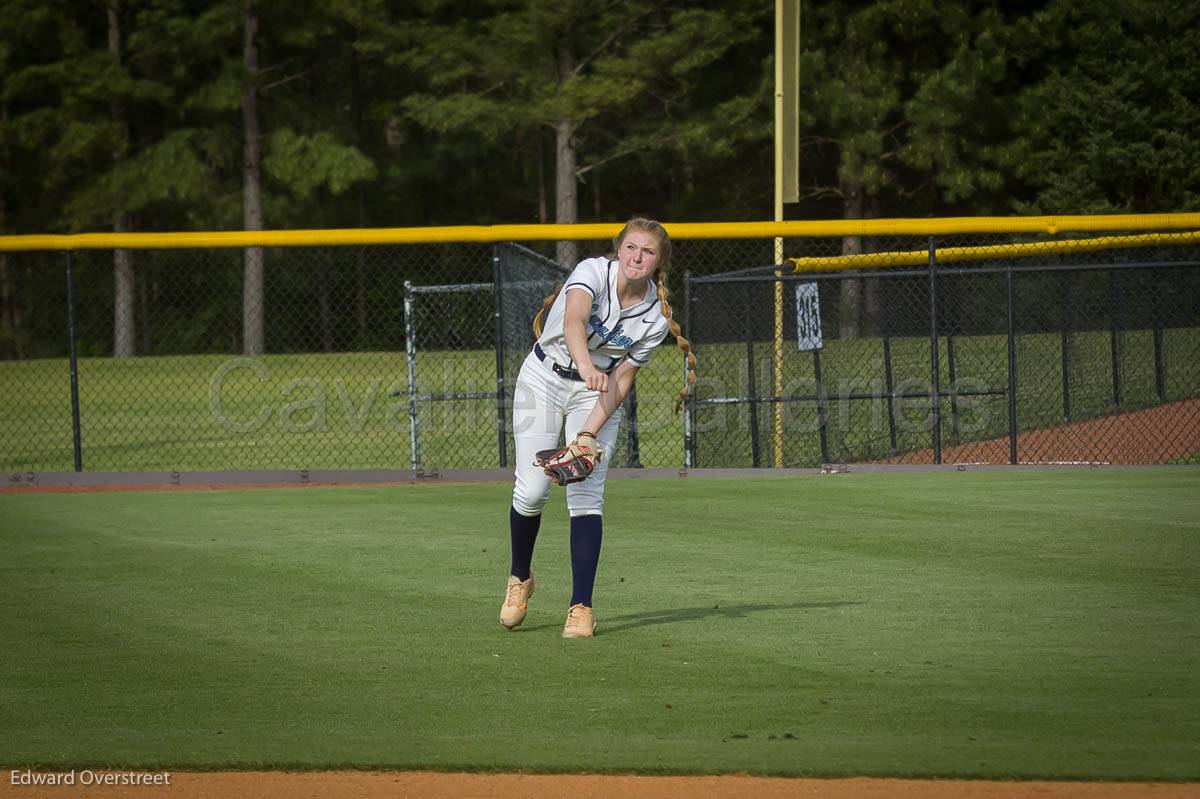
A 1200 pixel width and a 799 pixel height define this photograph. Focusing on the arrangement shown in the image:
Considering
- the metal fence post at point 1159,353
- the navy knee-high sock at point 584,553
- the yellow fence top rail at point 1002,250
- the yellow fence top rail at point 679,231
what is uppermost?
the yellow fence top rail at point 679,231

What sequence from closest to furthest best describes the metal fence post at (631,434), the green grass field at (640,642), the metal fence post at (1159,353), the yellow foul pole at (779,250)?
the green grass field at (640,642), the metal fence post at (631,434), the yellow foul pole at (779,250), the metal fence post at (1159,353)

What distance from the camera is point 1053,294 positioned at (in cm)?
1973

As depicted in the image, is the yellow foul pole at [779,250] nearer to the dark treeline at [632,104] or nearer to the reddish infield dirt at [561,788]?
the reddish infield dirt at [561,788]

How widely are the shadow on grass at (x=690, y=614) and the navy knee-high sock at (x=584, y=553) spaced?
0.23 m

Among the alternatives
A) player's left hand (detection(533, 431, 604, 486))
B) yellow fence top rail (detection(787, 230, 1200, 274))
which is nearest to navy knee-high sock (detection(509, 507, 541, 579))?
player's left hand (detection(533, 431, 604, 486))

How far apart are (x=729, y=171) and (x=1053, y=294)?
67.5ft

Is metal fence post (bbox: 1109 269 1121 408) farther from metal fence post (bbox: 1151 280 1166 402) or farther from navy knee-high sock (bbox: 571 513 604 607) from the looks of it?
navy knee-high sock (bbox: 571 513 604 607)

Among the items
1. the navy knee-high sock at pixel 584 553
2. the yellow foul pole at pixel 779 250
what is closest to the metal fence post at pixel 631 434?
the yellow foul pole at pixel 779 250

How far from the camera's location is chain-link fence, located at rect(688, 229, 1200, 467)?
13.4 meters

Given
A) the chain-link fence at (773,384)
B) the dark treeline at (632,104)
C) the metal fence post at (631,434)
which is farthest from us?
the dark treeline at (632,104)

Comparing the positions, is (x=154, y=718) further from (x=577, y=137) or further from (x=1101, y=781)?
(x=577, y=137)

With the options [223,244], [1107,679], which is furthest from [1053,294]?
[1107,679]

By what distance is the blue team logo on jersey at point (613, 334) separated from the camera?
6.24 m

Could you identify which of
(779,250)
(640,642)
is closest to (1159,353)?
(779,250)
